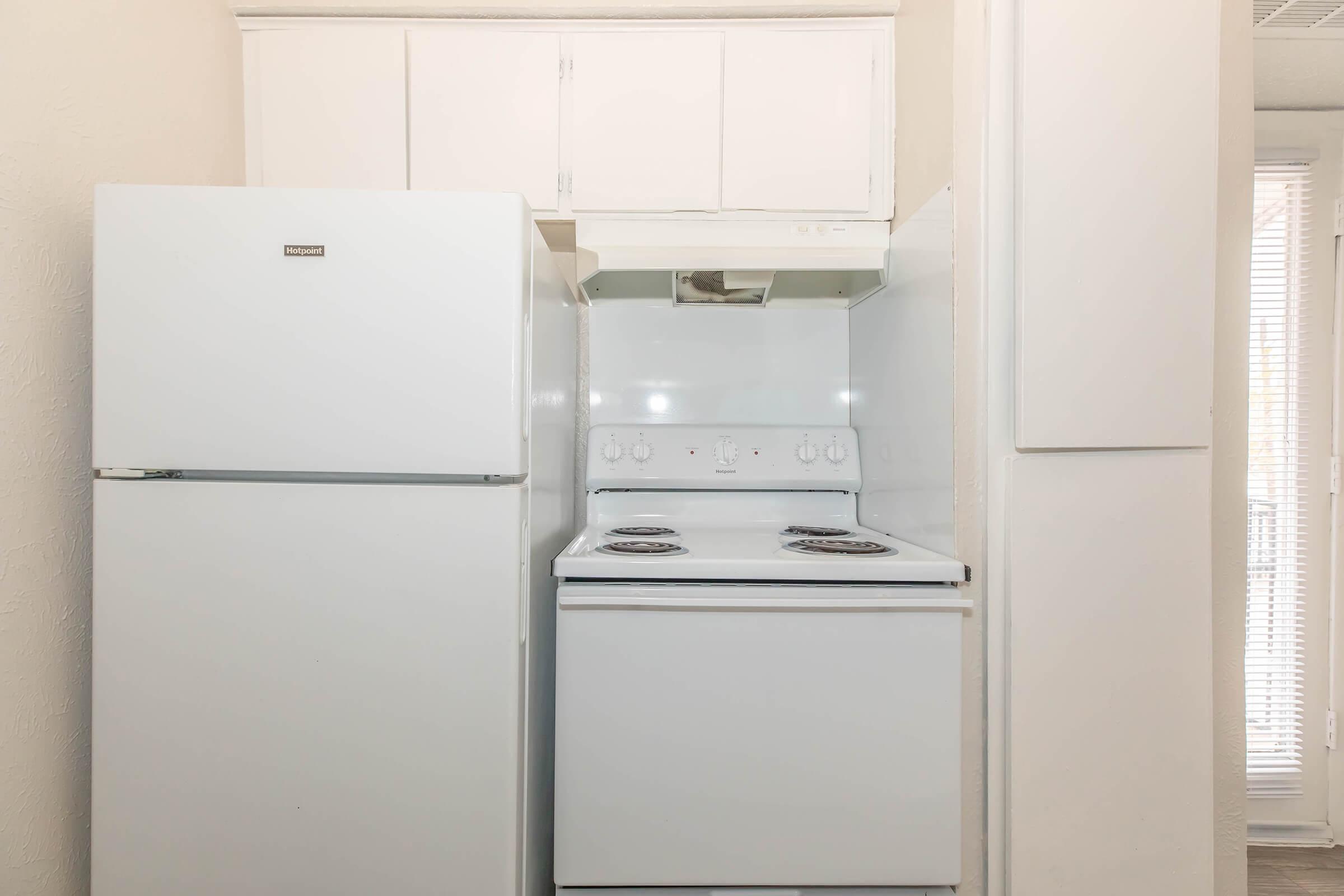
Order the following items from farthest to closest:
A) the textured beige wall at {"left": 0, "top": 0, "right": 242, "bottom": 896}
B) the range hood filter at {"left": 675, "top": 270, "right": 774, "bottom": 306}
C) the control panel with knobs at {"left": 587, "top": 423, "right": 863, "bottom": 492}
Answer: the control panel with knobs at {"left": 587, "top": 423, "right": 863, "bottom": 492}
the range hood filter at {"left": 675, "top": 270, "right": 774, "bottom": 306}
the textured beige wall at {"left": 0, "top": 0, "right": 242, "bottom": 896}

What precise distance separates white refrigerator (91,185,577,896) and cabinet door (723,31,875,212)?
2.66 ft

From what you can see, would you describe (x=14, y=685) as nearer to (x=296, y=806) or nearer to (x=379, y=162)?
(x=296, y=806)

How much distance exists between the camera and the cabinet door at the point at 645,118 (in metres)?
1.71

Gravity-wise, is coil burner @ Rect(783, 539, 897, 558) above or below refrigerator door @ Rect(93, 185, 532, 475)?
below

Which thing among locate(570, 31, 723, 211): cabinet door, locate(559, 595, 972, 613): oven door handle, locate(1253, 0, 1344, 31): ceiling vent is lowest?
locate(559, 595, 972, 613): oven door handle

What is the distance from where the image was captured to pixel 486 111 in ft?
5.60

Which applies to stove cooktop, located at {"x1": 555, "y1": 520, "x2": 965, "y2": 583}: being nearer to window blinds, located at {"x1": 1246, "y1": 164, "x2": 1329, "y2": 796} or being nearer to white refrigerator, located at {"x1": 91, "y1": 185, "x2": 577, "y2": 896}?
white refrigerator, located at {"x1": 91, "y1": 185, "x2": 577, "y2": 896}

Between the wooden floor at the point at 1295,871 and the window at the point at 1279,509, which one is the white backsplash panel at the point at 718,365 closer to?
the window at the point at 1279,509

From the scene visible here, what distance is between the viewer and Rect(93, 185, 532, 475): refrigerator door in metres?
A: 1.11

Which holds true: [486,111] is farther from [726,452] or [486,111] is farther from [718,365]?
[726,452]

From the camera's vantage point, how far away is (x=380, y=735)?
3.71ft

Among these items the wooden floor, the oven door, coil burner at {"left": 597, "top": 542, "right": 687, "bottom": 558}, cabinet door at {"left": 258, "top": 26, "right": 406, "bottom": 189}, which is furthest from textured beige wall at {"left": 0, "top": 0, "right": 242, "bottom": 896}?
the wooden floor

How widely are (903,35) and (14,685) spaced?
221 centimetres

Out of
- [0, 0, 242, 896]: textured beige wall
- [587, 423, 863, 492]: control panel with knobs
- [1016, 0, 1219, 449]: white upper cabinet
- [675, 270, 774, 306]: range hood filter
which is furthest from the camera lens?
[587, 423, 863, 492]: control panel with knobs
